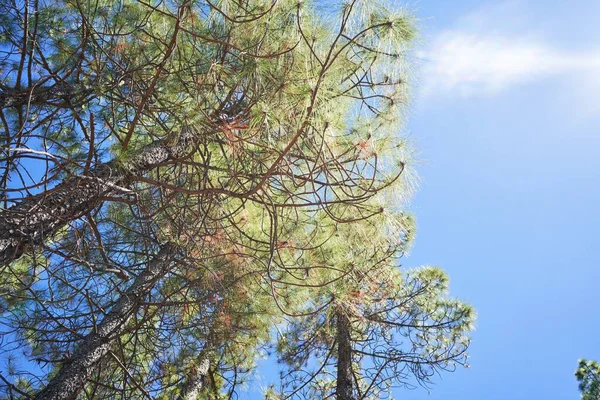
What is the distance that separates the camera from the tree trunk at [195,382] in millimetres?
5289

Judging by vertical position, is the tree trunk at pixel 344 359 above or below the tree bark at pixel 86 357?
above

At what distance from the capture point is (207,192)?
307cm

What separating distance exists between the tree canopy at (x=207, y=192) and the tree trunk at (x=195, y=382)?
0.07 feet

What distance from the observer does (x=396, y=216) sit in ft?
13.7

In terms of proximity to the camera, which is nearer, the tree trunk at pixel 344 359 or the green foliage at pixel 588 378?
the tree trunk at pixel 344 359

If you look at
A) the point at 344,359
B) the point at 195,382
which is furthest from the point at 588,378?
the point at 195,382

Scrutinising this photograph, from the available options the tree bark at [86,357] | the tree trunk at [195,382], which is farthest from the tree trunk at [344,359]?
the tree bark at [86,357]

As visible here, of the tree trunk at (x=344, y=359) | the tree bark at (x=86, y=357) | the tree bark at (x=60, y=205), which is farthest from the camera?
Result: the tree trunk at (x=344, y=359)

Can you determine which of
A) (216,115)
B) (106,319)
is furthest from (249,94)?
(106,319)

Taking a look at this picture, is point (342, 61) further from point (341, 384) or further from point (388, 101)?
point (341, 384)

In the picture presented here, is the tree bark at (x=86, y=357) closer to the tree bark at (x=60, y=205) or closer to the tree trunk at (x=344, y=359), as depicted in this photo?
the tree bark at (x=60, y=205)

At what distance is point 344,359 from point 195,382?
153 cm

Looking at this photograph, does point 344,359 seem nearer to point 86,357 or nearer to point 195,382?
point 195,382

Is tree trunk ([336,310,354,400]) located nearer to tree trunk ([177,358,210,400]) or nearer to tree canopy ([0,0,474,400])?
tree canopy ([0,0,474,400])
